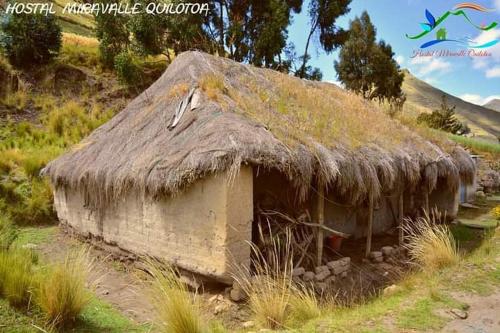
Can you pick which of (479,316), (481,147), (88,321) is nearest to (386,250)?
(479,316)

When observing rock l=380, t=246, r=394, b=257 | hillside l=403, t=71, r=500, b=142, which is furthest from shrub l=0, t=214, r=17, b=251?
hillside l=403, t=71, r=500, b=142

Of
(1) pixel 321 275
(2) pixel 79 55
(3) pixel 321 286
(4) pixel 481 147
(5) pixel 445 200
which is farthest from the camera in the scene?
(4) pixel 481 147

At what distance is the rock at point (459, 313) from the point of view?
4.45m

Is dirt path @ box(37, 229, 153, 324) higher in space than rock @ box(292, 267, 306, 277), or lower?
lower

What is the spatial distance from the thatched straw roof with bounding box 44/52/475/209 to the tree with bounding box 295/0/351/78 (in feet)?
37.0

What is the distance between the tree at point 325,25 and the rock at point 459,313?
57.7ft

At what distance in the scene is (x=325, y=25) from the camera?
21.3m

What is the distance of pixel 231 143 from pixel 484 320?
11.8 ft

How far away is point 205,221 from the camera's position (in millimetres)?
5734

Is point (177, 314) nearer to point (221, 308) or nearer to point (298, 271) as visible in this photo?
point (221, 308)

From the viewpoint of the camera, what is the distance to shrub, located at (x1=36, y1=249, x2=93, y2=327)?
4.12 meters

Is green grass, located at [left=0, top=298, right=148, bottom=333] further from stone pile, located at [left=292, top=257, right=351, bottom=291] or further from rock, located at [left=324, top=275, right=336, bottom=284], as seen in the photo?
rock, located at [left=324, top=275, right=336, bottom=284]

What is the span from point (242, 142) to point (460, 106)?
64905 millimetres

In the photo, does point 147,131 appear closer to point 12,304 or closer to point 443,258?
point 12,304
